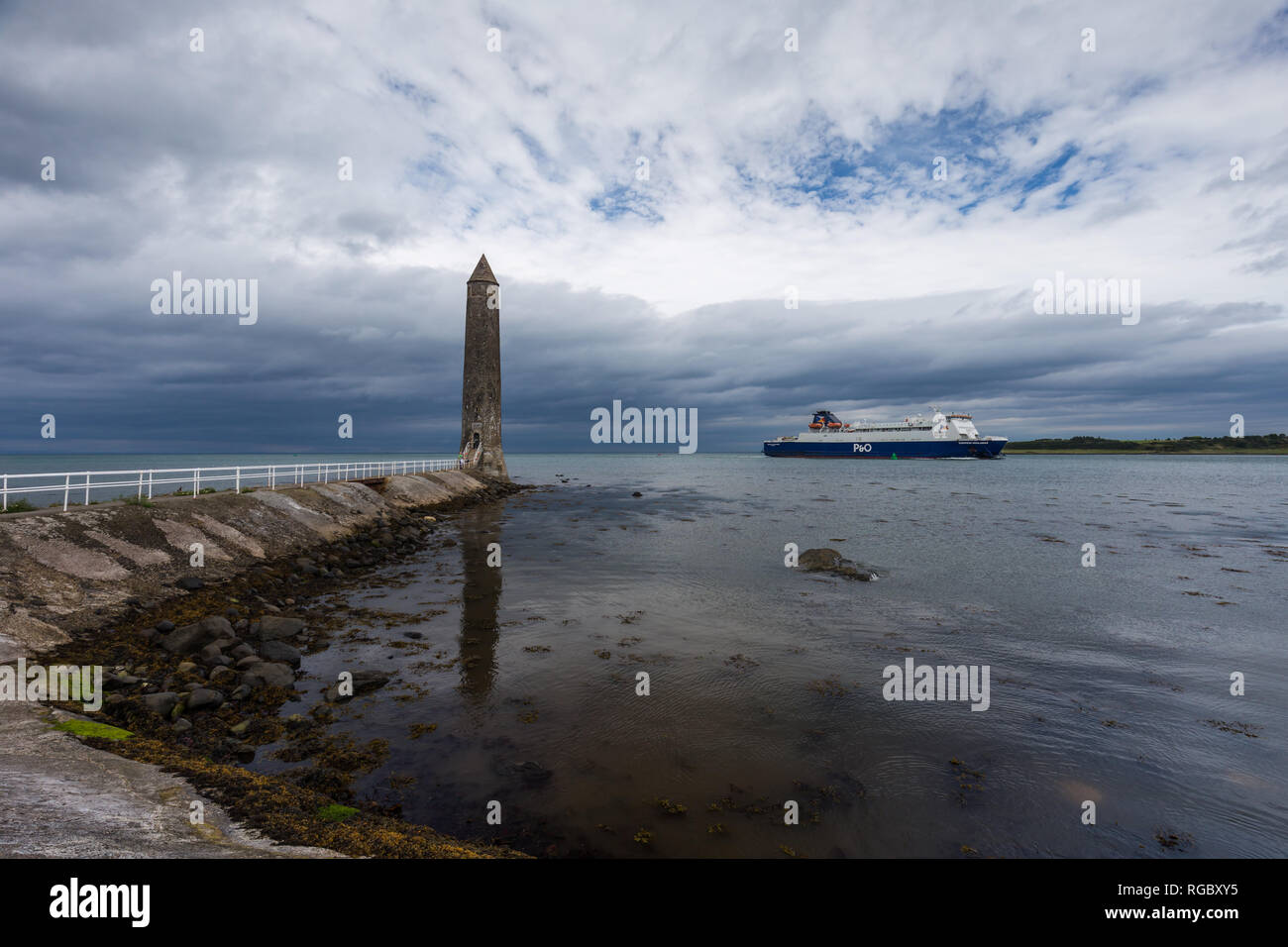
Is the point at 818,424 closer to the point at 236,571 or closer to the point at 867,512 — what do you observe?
the point at 867,512

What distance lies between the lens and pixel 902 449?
11438 centimetres

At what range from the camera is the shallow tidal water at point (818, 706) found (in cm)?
584

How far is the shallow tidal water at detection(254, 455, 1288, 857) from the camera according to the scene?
5836mm

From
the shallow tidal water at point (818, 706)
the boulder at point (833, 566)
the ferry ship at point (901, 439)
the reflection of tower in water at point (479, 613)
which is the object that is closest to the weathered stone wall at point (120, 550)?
the shallow tidal water at point (818, 706)

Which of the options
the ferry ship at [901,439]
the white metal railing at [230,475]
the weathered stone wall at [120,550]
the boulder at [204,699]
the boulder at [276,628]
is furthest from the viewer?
the ferry ship at [901,439]

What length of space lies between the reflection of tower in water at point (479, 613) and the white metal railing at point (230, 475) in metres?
7.81

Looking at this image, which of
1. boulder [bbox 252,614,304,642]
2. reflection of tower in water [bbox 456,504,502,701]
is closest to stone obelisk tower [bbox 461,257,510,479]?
reflection of tower in water [bbox 456,504,502,701]

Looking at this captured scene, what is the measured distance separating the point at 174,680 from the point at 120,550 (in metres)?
6.08

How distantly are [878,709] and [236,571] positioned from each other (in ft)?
51.4

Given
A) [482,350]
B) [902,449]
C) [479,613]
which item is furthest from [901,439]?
[479,613]

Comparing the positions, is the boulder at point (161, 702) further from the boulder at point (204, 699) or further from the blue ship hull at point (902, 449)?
the blue ship hull at point (902, 449)

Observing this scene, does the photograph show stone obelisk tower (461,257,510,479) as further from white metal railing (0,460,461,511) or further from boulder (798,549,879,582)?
boulder (798,549,879,582)

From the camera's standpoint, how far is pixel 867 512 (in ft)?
128
